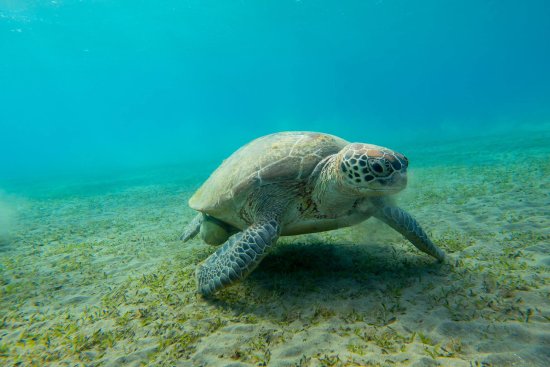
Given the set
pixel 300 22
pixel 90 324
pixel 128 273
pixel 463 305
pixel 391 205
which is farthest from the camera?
pixel 300 22

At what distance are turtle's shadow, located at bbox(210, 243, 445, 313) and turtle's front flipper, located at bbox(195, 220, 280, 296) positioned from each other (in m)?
0.25

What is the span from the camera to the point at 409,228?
3.60 m

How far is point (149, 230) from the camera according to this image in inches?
288

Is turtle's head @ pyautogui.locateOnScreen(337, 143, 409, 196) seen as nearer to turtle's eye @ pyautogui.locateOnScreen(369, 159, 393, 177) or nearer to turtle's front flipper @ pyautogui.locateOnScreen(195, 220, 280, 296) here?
turtle's eye @ pyautogui.locateOnScreen(369, 159, 393, 177)

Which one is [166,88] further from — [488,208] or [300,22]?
[488,208]

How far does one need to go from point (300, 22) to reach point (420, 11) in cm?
2799

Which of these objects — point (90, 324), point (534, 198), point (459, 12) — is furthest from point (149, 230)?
point (459, 12)

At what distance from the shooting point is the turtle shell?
3.63 meters

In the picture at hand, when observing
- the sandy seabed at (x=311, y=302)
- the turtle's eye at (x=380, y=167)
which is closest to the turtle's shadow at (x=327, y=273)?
the sandy seabed at (x=311, y=302)

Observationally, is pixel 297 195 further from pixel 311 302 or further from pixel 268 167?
pixel 311 302

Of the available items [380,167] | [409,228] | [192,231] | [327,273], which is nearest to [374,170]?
[380,167]

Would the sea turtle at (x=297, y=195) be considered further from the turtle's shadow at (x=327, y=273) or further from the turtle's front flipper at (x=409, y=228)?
the turtle's shadow at (x=327, y=273)

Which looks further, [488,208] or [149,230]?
[149,230]

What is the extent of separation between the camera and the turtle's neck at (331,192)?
10.9 feet
